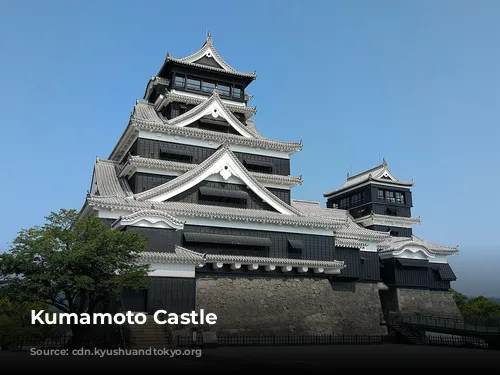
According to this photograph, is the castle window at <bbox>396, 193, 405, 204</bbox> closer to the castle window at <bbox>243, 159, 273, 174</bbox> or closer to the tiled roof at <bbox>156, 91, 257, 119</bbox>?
the castle window at <bbox>243, 159, 273, 174</bbox>

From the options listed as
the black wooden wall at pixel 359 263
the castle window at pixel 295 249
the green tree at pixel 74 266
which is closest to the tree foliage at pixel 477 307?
the black wooden wall at pixel 359 263

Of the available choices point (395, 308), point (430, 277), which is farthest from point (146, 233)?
point (430, 277)

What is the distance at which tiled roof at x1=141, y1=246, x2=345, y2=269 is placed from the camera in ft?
89.4

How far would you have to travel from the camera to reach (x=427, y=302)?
4378 cm

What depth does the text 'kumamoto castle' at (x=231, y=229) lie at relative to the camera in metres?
29.3

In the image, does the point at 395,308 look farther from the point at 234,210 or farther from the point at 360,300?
the point at 234,210

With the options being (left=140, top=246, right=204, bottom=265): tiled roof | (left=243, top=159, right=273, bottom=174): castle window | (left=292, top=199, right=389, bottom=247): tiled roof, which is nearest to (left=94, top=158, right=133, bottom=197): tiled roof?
(left=140, top=246, right=204, bottom=265): tiled roof

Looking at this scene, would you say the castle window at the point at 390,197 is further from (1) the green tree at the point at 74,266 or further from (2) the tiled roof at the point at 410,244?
(1) the green tree at the point at 74,266

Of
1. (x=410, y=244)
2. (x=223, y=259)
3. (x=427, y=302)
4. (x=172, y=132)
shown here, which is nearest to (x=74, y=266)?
(x=223, y=259)

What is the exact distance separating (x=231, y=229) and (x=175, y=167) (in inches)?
247

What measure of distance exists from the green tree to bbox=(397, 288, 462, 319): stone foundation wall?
27.0 m

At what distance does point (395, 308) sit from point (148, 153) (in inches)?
974

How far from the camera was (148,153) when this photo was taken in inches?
1373

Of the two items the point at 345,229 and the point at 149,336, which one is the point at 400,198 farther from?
the point at 149,336
